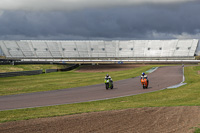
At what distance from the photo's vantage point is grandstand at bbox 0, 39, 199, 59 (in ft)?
348

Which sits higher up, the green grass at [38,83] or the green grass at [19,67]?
the green grass at [19,67]

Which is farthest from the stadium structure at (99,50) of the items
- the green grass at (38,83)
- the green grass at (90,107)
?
the green grass at (90,107)

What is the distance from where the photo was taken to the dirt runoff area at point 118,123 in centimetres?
988

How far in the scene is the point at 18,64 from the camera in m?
59.4

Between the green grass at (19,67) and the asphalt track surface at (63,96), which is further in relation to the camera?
the green grass at (19,67)

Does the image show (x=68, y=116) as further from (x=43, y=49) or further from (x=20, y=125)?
(x=43, y=49)

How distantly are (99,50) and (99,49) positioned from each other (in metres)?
0.62

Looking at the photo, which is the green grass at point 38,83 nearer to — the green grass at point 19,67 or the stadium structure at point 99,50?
the green grass at point 19,67

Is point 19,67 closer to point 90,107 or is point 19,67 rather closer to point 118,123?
point 90,107

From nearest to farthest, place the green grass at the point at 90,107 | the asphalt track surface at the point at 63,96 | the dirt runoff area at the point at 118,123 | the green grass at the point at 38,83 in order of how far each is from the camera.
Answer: the dirt runoff area at the point at 118,123 < the green grass at the point at 90,107 < the asphalt track surface at the point at 63,96 < the green grass at the point at 38,83

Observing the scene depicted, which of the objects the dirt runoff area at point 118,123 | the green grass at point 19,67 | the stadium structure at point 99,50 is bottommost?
the dirt runoff area at point 118,123

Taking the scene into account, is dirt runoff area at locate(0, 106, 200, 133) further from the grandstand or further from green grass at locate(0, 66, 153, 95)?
the grandstand

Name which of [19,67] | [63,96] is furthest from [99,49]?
[63,96]

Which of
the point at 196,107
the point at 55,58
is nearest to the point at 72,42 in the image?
the point at 55,58
